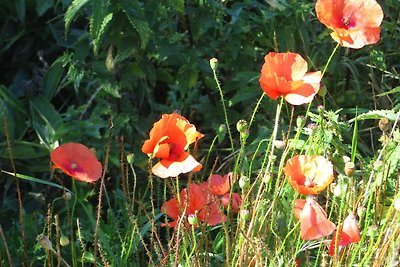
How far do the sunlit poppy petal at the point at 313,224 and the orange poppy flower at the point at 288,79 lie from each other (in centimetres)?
20

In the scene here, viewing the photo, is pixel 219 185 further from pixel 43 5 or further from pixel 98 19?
pixel 43 5

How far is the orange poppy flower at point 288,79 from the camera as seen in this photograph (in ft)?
4.79

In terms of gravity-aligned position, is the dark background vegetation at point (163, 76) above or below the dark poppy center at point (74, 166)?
below

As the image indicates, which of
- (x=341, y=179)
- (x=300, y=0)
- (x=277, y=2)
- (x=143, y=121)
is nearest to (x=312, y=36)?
(x=300, y=0)

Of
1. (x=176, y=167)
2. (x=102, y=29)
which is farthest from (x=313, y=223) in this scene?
(x=102, y=29)

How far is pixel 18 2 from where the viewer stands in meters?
2.58

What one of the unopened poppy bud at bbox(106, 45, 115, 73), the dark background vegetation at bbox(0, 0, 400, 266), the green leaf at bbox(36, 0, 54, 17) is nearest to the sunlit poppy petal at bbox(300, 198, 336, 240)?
the dark background vegetation at bbox(0, 0, 400, 266)

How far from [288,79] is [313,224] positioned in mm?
305

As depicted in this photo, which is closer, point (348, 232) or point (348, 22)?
point (348, 232)

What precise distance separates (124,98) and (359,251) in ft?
3.16

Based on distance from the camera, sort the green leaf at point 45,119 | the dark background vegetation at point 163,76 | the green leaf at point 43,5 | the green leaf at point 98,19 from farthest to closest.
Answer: the green leaf at point 43,5 → the green leaf at point 45,119 → the dark background vegetation at point 163,76 → the green leaf at point 98,19

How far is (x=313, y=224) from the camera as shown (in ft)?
4.37

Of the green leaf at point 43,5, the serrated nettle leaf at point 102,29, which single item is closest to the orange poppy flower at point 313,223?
the serrated nettle leaf at point 102,29

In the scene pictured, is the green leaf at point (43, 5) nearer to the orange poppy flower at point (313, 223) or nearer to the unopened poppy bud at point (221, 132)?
the unopened poppy bud at point (221, 132)
